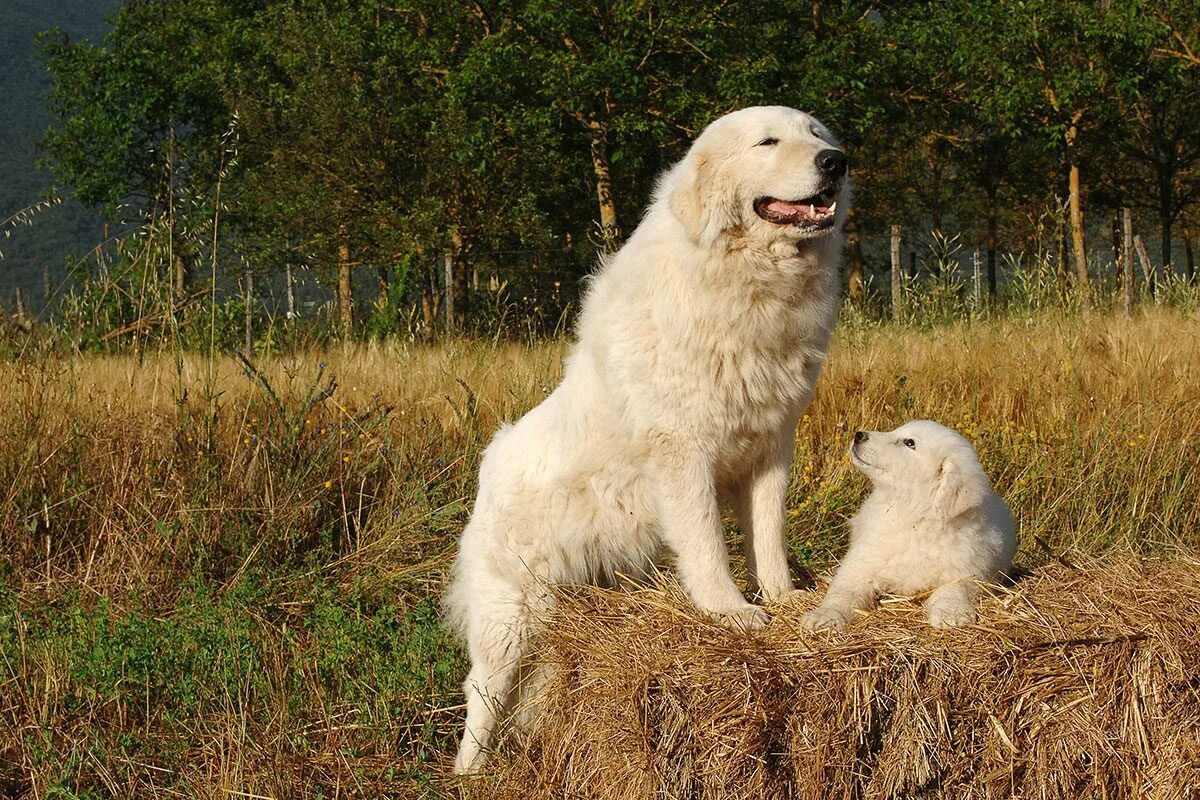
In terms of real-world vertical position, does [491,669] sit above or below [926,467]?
below

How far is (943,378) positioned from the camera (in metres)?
6.66

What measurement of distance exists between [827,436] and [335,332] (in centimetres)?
393

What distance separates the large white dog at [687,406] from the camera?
11.2 feet

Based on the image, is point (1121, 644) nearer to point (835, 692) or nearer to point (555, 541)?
point (835, 692)

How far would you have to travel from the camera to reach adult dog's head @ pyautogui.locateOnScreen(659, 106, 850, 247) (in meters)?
3.30

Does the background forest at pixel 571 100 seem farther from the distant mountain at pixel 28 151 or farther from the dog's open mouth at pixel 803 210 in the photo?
the distant mountain at pixel 28 151

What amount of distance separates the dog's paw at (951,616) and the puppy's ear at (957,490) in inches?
13.1

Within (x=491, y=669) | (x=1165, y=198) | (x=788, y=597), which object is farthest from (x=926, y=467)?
(x=1165, y=198)

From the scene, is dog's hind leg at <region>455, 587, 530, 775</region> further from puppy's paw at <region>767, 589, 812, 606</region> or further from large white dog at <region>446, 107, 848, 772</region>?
puppy's paw at <region>767, 589, 812, 606</region>

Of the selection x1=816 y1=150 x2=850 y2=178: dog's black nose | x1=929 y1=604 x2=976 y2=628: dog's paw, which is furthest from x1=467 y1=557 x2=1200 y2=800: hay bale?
x1=816 y1=150 x2=850 y2=178: dog's black nose

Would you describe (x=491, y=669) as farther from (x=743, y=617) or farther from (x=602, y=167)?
(x=602, y=167)

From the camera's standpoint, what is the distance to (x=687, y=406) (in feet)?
11.2

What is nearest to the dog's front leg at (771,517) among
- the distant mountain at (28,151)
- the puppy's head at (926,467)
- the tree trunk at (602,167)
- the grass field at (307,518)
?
the puppy's head at (926,467)

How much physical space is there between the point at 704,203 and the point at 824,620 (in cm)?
132
